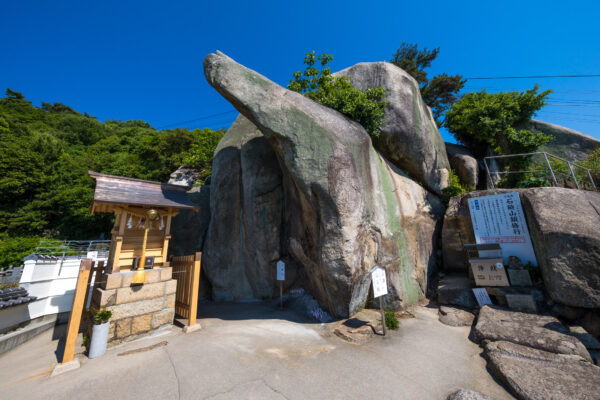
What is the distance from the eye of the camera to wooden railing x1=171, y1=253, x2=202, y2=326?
696 centimetres

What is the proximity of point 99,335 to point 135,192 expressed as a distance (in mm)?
3901

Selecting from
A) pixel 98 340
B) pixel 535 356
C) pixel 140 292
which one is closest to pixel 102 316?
pixel 98 340

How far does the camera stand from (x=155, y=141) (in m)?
27.4

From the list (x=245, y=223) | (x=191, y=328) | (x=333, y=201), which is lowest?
(x=191, y=328)

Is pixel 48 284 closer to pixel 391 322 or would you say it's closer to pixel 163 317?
pixel 163 317

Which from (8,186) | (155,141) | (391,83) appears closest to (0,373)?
(391,83)

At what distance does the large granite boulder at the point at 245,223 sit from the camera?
10.5m

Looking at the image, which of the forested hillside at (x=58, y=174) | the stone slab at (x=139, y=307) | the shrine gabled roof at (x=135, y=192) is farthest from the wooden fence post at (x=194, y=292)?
the forested hillside at (x=58, y=174)

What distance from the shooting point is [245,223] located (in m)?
10.9

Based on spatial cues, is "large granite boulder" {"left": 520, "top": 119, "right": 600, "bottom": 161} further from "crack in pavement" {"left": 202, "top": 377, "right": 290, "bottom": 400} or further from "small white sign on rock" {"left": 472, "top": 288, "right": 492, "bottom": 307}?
"crack in pavement" {"left": 202, "top": 377, "right": 290, "bottom": 400}

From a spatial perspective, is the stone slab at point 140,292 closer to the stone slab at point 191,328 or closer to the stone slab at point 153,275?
the stone slab at point 153,275

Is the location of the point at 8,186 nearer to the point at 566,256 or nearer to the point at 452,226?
the point at 452,226

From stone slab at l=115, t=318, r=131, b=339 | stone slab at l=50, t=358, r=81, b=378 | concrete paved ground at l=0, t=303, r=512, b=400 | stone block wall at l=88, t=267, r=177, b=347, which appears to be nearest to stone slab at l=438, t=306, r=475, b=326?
concrete paved ground at l=0, t=303, r=512, b=400

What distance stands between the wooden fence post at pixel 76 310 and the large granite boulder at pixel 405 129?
1186cm
